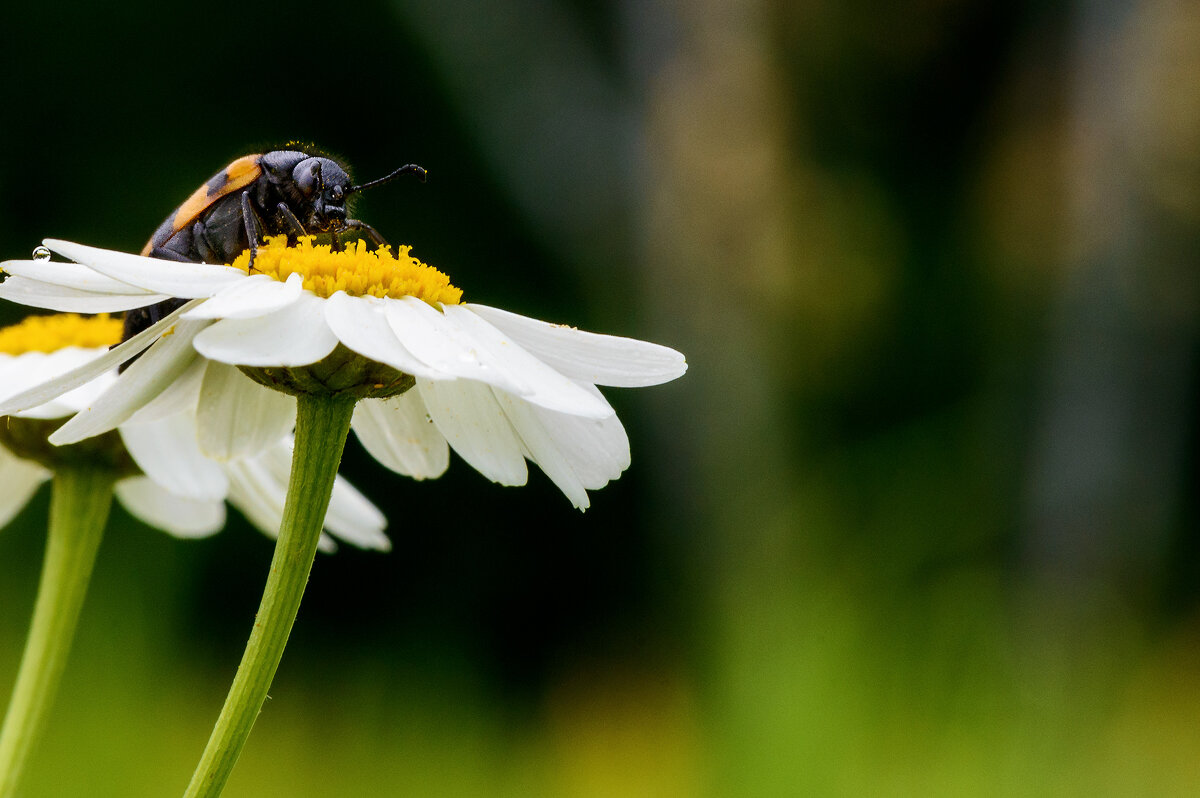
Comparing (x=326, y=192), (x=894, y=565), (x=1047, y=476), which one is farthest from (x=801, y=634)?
(x=326, y=192)

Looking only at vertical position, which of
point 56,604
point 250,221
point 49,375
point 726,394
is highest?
point 726,394

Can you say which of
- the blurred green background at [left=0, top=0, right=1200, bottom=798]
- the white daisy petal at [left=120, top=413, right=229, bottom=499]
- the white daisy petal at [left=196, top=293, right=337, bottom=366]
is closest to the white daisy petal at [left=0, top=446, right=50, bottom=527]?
the white daisy petal at [left=120, top=413, right=229, bottom=499]

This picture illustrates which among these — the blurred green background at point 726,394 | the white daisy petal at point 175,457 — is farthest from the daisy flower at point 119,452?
the blurred green background at point 726,394

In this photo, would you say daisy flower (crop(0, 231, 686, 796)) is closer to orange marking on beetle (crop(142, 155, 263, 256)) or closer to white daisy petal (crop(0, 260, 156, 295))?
white daisy petal (crop(0, 260, 156, 295))

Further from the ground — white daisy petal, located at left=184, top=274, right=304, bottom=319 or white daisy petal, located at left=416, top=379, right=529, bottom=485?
white daisy petal, located at left=184, top=274, right=304, bottom=319

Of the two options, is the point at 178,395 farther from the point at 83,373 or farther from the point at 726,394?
the point at 726,394

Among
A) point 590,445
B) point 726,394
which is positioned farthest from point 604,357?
point 726,394
